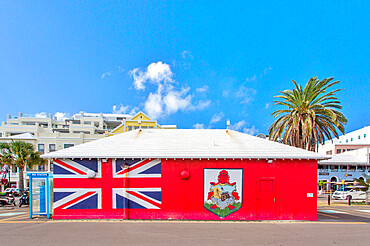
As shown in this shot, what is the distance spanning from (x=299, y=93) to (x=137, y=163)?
18248 mm

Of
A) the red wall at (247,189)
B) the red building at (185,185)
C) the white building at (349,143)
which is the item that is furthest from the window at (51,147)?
the white building at (349,143)

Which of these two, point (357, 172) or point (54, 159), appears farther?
point (357, 172)

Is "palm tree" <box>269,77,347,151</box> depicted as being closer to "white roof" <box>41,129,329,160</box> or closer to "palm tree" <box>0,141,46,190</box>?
"white roof" <box>41,129,329,160</box>

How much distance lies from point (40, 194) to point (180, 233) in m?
8.39

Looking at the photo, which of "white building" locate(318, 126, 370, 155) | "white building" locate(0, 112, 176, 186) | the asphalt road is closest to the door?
the asphalt road

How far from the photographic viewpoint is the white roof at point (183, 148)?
35.7ft

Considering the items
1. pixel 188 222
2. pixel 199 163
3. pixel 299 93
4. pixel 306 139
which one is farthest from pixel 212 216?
pixel 299 93

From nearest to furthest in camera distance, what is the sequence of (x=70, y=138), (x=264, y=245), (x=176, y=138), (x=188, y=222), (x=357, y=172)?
(x=264, y=245)
(x=188, y=222)
(x=176, y=138)
(x=70, y=138)
(x=357, y=172)

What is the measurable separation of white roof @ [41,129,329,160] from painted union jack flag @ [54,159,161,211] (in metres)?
0.46

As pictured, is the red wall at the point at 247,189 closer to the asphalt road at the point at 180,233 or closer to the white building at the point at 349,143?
the asphalt road at the point at 180,233

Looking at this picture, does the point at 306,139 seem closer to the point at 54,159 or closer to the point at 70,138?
the point at 54,159

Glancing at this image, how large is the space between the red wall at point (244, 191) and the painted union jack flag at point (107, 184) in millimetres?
329

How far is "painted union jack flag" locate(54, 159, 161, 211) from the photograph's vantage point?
1085 centimetres

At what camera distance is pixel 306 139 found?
20141 millimetres
